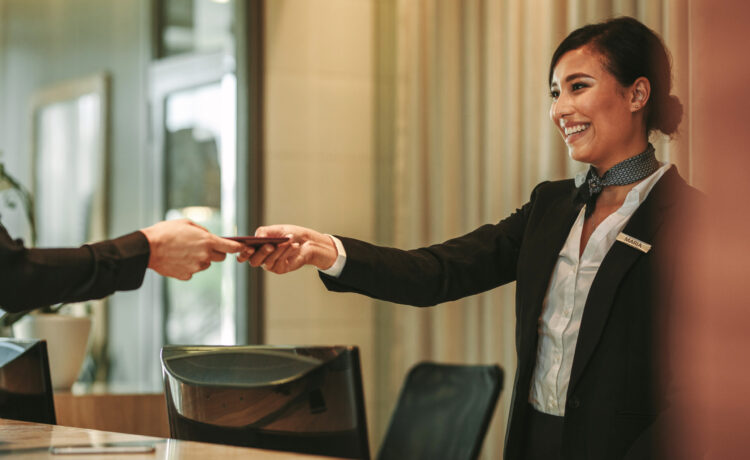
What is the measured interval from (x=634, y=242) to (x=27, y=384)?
51.8 inches

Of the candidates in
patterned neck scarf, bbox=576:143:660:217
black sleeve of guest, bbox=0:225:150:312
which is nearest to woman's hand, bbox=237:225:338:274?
black sleeve of guest, bbox=0:225:150:312

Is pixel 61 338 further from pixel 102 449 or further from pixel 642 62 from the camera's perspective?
pixel 642 62

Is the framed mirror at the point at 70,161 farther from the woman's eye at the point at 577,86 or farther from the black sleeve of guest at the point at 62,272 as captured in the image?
the woman's eye at the point at 577,86

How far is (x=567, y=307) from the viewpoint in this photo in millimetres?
1764

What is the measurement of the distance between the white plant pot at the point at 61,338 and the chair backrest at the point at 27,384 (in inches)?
43.0

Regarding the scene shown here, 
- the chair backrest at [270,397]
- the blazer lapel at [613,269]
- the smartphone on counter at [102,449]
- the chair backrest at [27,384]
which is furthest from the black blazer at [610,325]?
the smartphone on counter at [102,449]

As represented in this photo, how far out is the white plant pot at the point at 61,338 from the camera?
112 inches

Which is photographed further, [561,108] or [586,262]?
[561,108]

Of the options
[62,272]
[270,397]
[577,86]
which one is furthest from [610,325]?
[62,272]

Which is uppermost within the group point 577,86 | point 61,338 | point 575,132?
point 577,86

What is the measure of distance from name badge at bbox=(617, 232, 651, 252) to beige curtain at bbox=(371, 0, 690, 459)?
0.91 metres

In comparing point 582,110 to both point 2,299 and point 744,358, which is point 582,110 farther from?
point 744,358

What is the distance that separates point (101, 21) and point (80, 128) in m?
0.52

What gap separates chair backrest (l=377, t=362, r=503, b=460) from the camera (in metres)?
2.54
